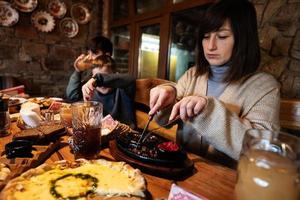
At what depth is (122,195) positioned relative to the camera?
54 centimetres

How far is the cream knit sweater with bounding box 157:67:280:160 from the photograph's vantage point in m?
0.77

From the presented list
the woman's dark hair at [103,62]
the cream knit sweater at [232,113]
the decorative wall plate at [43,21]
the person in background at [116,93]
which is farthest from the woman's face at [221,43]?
the decorative wall plate at [43,21]

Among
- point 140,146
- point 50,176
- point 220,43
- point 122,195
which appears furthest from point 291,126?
point 50,176

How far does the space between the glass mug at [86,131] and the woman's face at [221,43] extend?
23.9 inches

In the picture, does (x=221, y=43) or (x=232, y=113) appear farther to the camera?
(x=221, y=43)

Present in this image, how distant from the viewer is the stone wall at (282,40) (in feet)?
5.57

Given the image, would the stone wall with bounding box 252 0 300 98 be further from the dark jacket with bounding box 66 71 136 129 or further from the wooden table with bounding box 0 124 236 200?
the wooden table with bounding box 0 124 236 200

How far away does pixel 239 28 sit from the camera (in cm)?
100

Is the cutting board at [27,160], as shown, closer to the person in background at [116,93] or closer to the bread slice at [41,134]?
the bread slice at [41,134]

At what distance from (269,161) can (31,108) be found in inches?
42.3

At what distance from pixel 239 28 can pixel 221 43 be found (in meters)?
0.10

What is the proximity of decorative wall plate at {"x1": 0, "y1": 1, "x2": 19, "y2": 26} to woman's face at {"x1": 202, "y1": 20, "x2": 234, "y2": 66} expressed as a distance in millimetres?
3303

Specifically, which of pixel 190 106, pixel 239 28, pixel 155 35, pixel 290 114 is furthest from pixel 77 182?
pixel 155 35

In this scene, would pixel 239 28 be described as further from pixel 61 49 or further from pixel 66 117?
pixel 61 49
